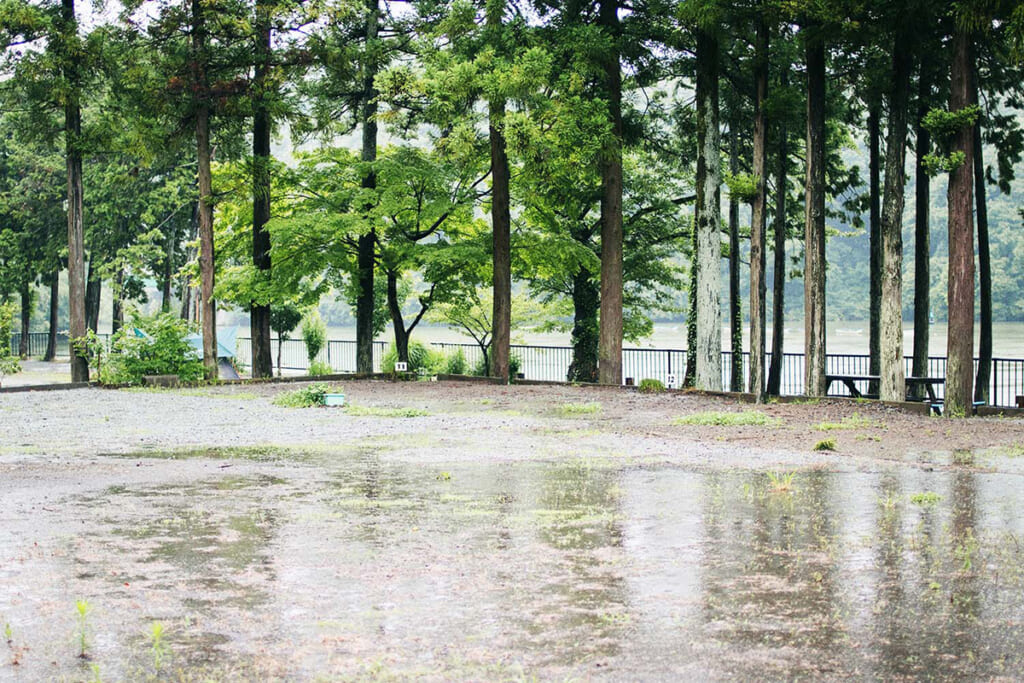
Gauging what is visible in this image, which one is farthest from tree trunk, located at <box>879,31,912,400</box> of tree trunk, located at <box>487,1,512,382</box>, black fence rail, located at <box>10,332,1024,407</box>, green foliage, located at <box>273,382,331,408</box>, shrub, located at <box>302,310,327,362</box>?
shrub, located at <box>302,310,327,362</box>

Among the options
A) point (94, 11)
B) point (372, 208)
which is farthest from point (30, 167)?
point (372, 208)

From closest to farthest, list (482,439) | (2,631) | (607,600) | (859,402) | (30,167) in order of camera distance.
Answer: (2,631) → (607,600) → (482,439) → (859,402) → (30,167)

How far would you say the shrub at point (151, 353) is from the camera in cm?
2616

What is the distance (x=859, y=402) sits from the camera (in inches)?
789

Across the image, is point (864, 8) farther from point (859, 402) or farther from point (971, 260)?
point (859, 402)

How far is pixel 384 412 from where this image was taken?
738 inches

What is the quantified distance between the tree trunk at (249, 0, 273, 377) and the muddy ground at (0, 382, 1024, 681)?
1545 cm

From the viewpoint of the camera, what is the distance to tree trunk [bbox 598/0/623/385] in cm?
2536

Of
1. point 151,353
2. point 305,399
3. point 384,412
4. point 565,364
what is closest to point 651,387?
point 384,412

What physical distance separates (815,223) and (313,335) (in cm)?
2486

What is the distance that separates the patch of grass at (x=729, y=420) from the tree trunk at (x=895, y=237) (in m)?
4.15

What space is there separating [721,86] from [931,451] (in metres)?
19.7

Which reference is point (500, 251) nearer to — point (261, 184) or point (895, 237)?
point (261, 184)

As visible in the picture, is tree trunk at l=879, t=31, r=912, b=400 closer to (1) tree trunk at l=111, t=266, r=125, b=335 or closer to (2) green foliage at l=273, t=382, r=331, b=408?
(2) green foliage at l=273, t=382, r=331, b=408
